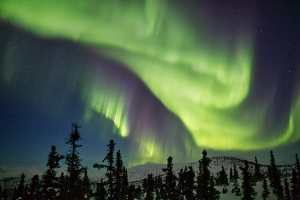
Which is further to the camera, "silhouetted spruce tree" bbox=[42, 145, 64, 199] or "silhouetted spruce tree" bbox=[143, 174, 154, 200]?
"silhouetted spruce tree" bbox=[143, 174, 154, 200]

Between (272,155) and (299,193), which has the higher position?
(272,155)

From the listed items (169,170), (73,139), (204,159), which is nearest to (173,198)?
(169,170)

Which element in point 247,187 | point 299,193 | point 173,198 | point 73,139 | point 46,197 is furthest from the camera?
point 299,193

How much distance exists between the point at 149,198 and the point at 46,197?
4040 cm

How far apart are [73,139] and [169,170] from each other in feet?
72.8

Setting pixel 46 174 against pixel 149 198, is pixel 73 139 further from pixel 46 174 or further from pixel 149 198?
pixel 149 198

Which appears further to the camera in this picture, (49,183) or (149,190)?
(149,190)

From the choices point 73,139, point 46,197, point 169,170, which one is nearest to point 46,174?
point 46,197

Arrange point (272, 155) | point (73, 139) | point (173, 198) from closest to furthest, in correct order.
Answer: point (73, 139), point (173, 198), point (272, 155)

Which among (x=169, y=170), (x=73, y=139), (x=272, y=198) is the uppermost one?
(x=73, y=139)

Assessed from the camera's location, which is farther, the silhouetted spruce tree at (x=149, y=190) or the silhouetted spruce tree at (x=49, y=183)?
the silhouetted spruce tree at (x=149, y=190)

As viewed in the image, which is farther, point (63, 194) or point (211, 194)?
point (211, 194)

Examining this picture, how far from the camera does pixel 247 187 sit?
145ft

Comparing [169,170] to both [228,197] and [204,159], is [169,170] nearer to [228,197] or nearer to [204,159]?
[204,159]
